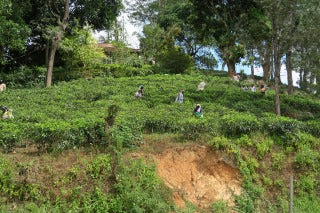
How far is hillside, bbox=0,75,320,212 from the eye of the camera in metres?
10.9

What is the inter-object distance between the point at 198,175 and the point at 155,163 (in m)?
1.41

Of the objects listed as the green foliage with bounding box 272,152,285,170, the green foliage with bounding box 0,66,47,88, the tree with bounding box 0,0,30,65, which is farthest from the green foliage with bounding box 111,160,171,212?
the green foliage with bounding box 0,66,47,88

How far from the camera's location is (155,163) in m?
12.3

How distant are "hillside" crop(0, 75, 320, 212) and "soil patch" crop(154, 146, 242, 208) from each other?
0.10 ft

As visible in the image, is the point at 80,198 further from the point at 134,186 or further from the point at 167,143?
the point at 167,143

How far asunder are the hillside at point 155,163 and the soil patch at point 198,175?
0.03m

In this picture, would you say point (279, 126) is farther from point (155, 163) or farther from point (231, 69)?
point (231, 69)

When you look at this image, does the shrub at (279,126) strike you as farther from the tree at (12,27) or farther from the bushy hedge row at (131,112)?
the tree at (12,27)

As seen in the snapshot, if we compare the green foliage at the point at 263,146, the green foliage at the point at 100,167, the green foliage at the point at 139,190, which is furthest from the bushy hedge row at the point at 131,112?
the green foliage at the point at 139,190

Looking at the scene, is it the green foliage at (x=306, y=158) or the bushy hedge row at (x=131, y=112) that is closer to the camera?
the bushy hedge row at (x=131, y=112)

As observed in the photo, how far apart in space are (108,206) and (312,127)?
8.40 m

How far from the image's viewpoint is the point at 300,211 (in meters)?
12.9

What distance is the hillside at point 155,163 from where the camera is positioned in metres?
10.9

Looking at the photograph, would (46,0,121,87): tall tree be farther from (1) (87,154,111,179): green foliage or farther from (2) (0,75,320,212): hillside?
(1) (87,154,111,179): green foliage
